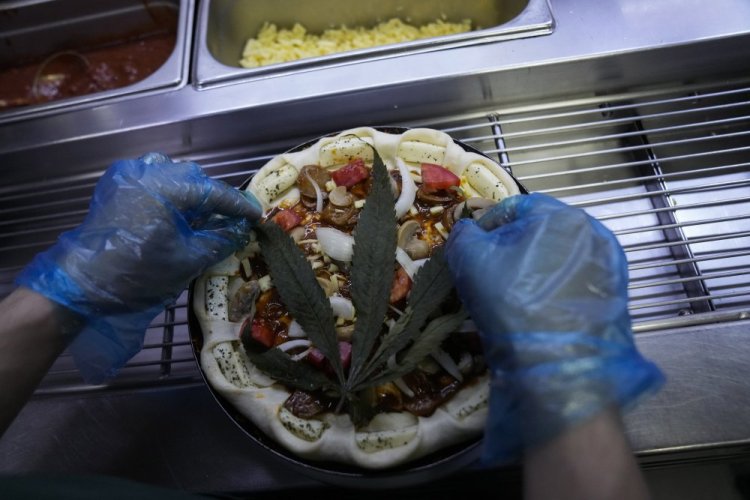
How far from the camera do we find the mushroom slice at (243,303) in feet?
4.46

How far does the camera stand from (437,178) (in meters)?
1.46

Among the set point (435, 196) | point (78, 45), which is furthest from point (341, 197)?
point (78, 45)

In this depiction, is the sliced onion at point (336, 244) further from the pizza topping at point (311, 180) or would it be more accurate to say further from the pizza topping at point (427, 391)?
the pizza topping at point (427, 391)

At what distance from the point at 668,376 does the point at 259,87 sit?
161 centimetres

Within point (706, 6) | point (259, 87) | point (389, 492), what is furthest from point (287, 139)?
point (706, 6)

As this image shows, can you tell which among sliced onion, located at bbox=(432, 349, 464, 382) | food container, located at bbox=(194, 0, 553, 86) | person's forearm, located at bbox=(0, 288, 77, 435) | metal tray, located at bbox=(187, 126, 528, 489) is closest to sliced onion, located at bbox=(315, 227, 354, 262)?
sliced onion, located at bbox=(432, 349, 464, 382)

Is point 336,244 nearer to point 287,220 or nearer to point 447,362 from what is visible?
point 287,220

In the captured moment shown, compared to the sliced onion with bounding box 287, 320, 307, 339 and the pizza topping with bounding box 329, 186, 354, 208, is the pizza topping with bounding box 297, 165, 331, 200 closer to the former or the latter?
the pizza topping with bounding box 329, 186, 354, 208

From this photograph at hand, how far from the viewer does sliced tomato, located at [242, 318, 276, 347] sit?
4.25 feet

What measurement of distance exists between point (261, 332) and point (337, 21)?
163 centimetres

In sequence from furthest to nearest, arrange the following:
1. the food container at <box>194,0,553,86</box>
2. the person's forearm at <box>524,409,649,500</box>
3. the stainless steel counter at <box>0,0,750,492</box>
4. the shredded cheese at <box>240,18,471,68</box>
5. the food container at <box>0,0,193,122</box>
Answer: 1. the food container at <box>0,0,193,122</box>
2. the shredded cheese at <box>240,18,471,68</box>
3. the food container at <box>194,0,553,86</box>
4. the stainless steel counter at <box>0,0,750,492</box>
5. the person's forearm at <box>524,409,649,500</box>

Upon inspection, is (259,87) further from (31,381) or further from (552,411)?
(552,411)

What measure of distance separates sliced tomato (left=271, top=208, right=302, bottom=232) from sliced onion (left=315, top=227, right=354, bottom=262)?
0.10 metres

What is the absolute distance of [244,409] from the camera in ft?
4.02
